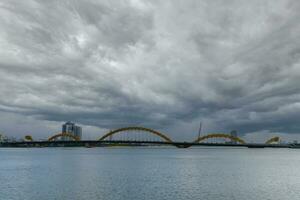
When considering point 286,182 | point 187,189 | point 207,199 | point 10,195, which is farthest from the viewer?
point 286,182

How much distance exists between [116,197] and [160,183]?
1283cm

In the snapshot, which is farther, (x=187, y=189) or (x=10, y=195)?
(x=187, y=189)

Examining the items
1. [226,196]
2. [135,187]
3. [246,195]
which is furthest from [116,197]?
[246,195]

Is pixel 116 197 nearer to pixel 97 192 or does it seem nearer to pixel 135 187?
pixel 97 192

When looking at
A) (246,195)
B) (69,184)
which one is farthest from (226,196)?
(69,184)

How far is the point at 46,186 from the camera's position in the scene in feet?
151

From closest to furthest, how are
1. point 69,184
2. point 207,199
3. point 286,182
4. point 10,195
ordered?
point 207,199, point 10,195, point 69,184, point 286,182

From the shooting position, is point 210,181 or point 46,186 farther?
point 210,181

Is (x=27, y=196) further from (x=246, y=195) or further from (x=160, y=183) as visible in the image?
(x=246, y=195)

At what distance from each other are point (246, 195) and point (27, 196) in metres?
25.2

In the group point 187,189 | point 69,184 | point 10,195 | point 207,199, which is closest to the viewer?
point 207,199

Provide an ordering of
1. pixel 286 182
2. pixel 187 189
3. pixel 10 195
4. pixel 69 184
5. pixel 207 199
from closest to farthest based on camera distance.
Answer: pixel 207 199 → pixel 10 195 → pixel 187 189 → pixel 69 184 → pixel 286 182

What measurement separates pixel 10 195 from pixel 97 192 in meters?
9.95

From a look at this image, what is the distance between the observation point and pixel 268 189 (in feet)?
145
